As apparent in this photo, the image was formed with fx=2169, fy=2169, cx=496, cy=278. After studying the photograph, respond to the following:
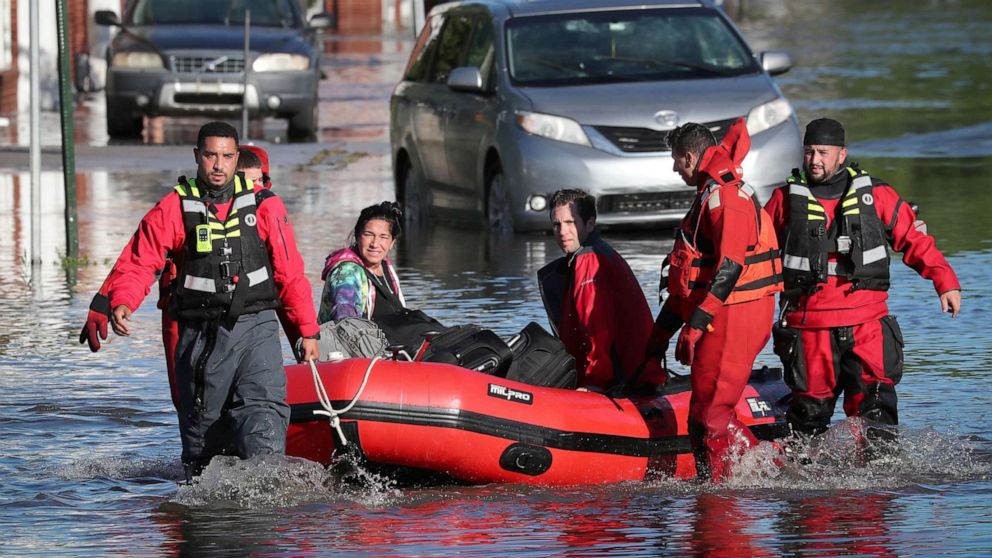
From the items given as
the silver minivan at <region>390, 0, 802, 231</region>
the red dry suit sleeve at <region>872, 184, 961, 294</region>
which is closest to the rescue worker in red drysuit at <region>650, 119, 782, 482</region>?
the red dry suit sleeve at <region>872, 184, 961, 294</region>

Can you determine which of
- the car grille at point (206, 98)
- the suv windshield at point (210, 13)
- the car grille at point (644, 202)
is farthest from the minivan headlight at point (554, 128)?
the suv windshield at point (210, 13)

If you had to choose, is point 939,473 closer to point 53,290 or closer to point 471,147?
point 53,290

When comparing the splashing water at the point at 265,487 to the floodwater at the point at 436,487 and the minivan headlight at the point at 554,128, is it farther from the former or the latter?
the minivan headlight at the point at 554,128

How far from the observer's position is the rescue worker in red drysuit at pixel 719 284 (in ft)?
25.6

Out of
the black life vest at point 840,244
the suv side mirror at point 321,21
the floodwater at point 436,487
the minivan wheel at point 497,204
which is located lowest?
the floodwater at point 436,487

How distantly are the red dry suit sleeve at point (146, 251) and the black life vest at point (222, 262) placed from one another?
40 mm

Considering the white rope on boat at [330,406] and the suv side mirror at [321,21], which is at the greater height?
the suv side mirror at [321,21]

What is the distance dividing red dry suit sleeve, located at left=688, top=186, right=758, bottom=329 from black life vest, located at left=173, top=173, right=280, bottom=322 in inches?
61.5

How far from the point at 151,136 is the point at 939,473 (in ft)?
59.4

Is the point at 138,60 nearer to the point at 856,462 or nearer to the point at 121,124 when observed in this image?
the point at 121,124

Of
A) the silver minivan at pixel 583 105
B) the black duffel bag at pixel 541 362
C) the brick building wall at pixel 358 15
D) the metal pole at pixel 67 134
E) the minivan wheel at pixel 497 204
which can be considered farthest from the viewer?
the brick building wall at pixel 358 15

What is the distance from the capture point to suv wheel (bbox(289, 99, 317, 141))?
23500mm

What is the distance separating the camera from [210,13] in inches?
934

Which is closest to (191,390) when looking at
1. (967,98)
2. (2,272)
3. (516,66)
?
(2,272)
